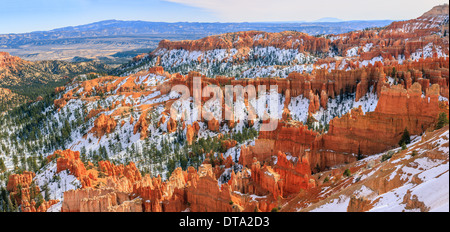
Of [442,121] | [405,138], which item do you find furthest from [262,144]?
[442,121]

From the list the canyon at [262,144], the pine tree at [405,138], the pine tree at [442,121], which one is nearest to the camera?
the canyon at [262,144]

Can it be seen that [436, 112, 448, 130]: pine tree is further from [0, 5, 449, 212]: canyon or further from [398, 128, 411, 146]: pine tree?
[398, 128, 411, 146]: pine tree

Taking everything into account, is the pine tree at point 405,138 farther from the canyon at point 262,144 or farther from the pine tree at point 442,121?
the pine tree at point 442,121

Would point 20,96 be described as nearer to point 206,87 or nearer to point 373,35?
point 206,87

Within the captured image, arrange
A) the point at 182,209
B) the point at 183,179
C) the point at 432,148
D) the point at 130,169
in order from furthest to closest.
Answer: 1. the point at 130,169
2. the point at 183,179
3. the point at 182,209
4. the point at 432,148

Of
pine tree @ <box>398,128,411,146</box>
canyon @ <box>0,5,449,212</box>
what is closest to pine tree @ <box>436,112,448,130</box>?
canyon @ <box>0,5,449,212</box>

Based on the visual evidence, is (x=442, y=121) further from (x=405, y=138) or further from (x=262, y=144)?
(x=262, y=144)

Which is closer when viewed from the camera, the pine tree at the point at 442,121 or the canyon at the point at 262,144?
the canyon at the point at 262,144

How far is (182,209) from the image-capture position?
31.4 metres

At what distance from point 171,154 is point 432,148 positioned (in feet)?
169

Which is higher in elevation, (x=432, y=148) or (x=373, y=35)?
(x=373, y=35)

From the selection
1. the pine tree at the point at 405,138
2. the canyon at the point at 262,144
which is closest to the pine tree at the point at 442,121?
the canyon at the point at 262,144

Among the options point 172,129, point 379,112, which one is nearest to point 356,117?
point 379,112
